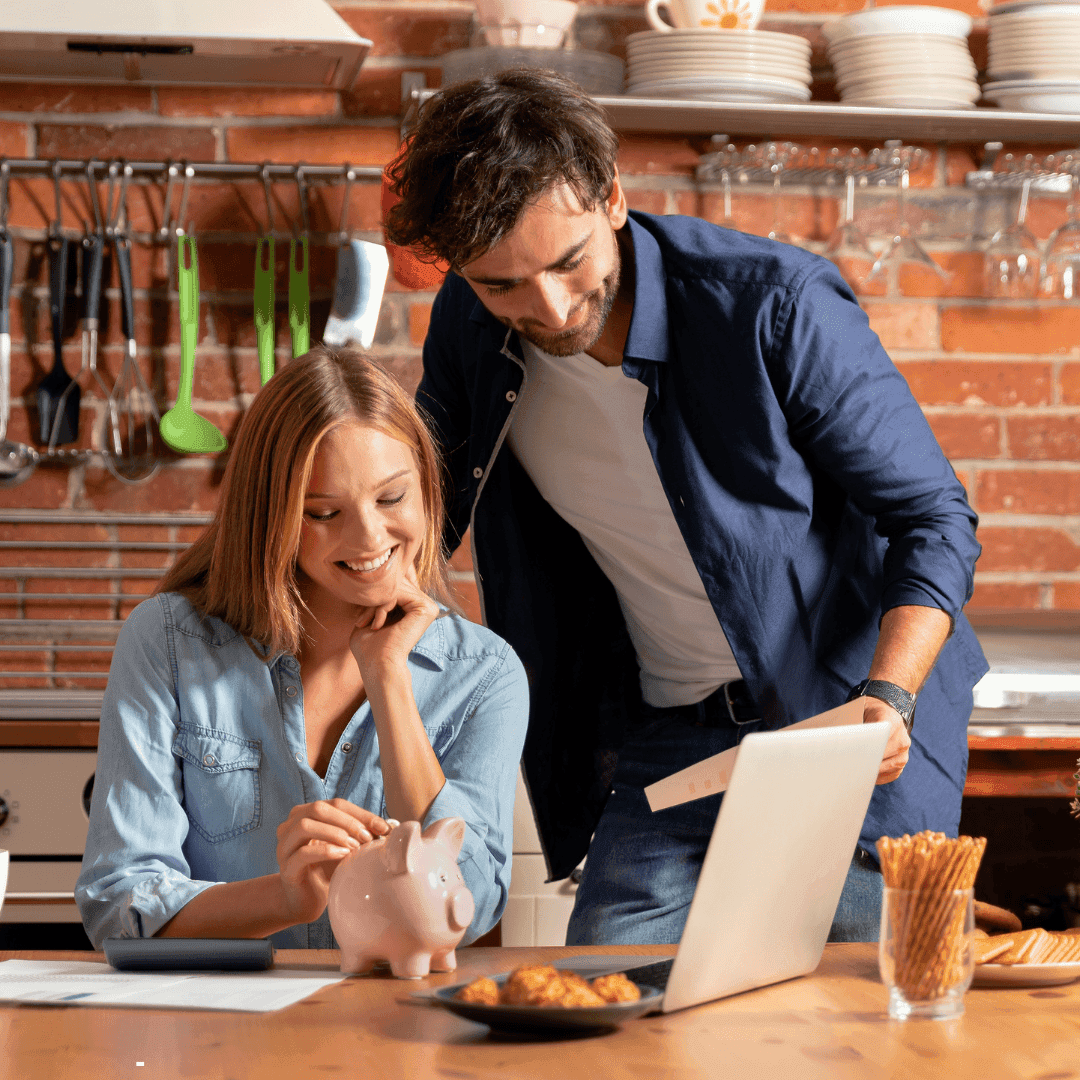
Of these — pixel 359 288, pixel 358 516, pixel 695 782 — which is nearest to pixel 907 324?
pixel 359 288

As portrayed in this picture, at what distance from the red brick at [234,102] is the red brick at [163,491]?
20.4 inches

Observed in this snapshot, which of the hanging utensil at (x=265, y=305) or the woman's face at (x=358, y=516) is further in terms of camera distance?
the hanging utensil at (x=265, y=305)

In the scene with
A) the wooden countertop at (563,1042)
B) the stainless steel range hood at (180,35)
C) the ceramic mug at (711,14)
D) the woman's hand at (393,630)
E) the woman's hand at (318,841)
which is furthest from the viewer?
the ceramic mug at (711,14)

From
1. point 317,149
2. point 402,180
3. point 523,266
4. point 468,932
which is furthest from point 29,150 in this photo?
point 468,932

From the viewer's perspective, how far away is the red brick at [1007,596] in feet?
7.60

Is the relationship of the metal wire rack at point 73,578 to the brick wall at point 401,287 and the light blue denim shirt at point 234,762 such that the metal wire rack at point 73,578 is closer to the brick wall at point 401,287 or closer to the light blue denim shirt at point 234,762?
the brick wall at point 401,287

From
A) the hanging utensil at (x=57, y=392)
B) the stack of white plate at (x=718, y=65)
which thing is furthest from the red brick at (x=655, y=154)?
the hanging utensil at (x=57, y=392)

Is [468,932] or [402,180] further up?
[402,180]

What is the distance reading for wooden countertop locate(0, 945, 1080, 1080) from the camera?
2.26ft

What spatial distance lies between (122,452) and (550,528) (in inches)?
37.7

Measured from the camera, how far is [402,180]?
132cm

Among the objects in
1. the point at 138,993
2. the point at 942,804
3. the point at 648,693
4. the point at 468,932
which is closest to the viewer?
the point at 138,993

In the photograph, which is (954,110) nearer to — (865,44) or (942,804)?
(865,44)

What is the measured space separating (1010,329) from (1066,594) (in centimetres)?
48
